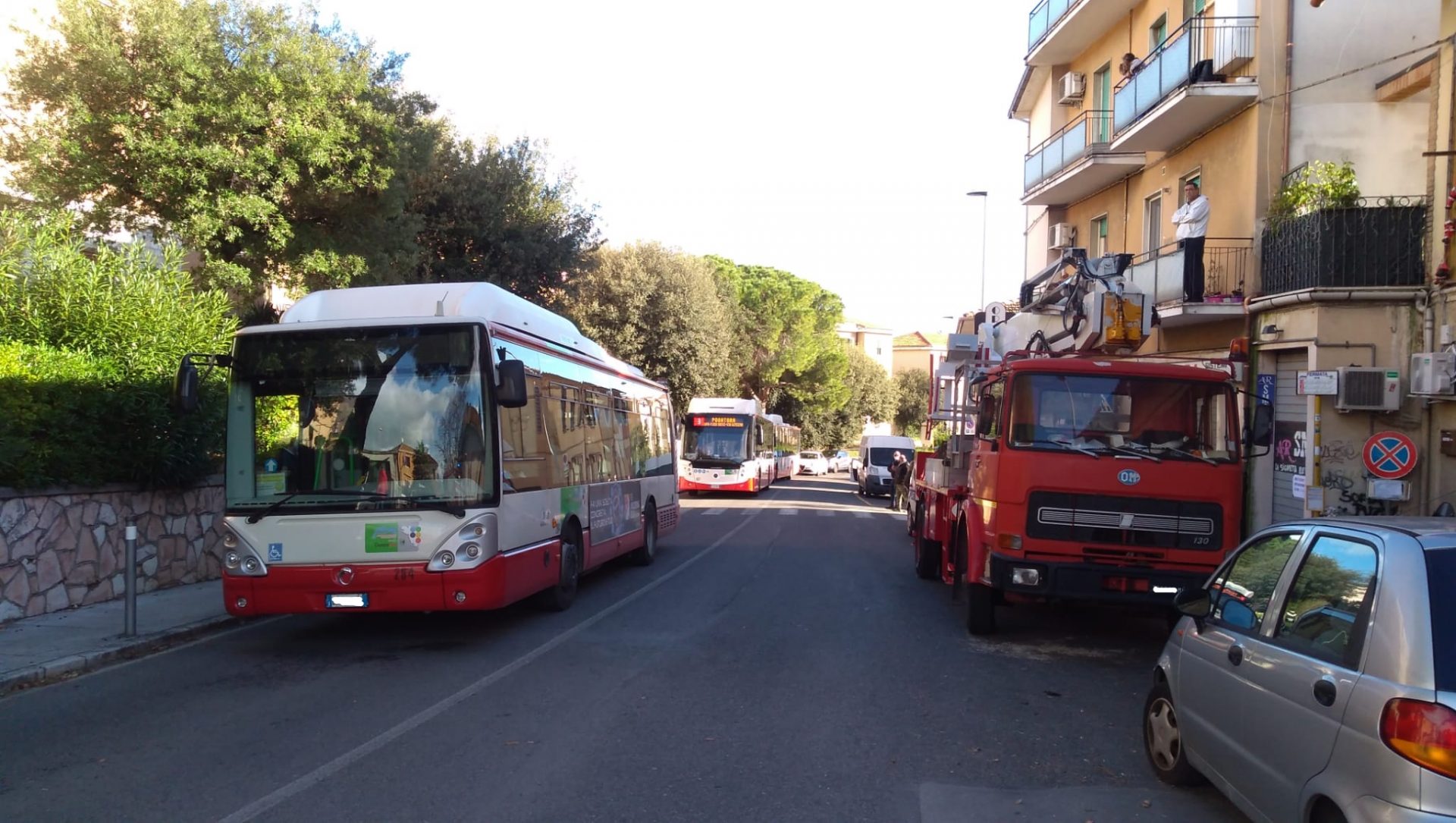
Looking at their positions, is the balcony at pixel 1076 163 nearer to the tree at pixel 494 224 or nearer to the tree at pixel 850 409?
the tree at pixel 494 224

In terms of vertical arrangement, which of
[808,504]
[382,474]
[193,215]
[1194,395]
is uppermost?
[193,215]

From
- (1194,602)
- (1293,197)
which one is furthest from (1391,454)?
(1194,602)

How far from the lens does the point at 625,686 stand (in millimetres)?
7719

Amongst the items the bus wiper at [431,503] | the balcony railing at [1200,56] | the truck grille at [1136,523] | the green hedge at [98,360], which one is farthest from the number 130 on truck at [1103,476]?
the balcony railing at [1200,56]

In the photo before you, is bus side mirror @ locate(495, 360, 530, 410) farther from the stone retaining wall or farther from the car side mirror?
the car side mirror

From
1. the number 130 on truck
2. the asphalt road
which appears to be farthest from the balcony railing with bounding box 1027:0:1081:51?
the asphalt road

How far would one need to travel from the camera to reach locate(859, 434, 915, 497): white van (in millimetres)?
38406

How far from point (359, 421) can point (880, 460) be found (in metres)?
31.7

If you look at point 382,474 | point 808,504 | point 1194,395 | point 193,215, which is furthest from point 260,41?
point 808,504

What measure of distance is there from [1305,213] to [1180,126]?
4568 mm

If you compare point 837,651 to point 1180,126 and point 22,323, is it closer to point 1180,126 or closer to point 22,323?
point 22,323

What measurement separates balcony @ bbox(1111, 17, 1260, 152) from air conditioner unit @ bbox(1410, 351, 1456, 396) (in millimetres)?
5782

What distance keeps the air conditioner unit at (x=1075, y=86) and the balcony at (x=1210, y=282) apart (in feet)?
25.3

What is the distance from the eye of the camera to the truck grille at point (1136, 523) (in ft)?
29.4
